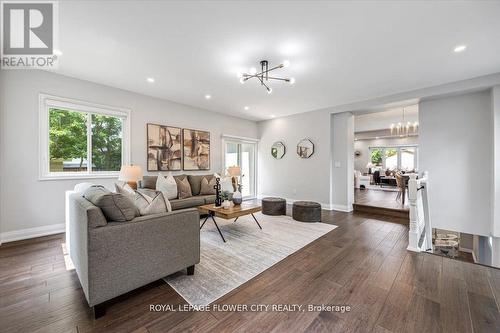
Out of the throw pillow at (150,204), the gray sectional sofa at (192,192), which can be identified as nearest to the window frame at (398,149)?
the gray sectional sofa at (192,192)

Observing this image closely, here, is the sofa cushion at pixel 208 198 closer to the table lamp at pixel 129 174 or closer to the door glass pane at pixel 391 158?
the table lamp at pixel 129 174

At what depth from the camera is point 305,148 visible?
5855 millimetres

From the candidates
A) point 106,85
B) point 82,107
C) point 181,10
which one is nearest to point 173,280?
point 181,10

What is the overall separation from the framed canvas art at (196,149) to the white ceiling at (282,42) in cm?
148

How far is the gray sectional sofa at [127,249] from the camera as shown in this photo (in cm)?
150

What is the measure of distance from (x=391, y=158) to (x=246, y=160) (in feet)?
29.9

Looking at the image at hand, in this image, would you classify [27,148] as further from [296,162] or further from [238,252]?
[296,162]

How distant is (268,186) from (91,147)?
4.98m

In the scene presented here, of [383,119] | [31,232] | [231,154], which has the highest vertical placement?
[383,119]

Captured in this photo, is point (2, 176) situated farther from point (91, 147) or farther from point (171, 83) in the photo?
point (171, 83)

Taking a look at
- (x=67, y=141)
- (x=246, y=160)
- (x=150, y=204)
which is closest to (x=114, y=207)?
(x=150, y=204)

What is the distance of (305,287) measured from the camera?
1966 millimetres

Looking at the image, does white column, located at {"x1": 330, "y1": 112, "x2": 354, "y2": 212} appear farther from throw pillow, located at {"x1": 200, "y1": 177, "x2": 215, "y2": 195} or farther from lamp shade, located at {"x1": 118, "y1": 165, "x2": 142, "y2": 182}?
lamp shade, located at {"x1": 118, "y1": 165, "x2": 142, "y2": 182}

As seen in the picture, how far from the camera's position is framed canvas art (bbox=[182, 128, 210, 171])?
522 cm
